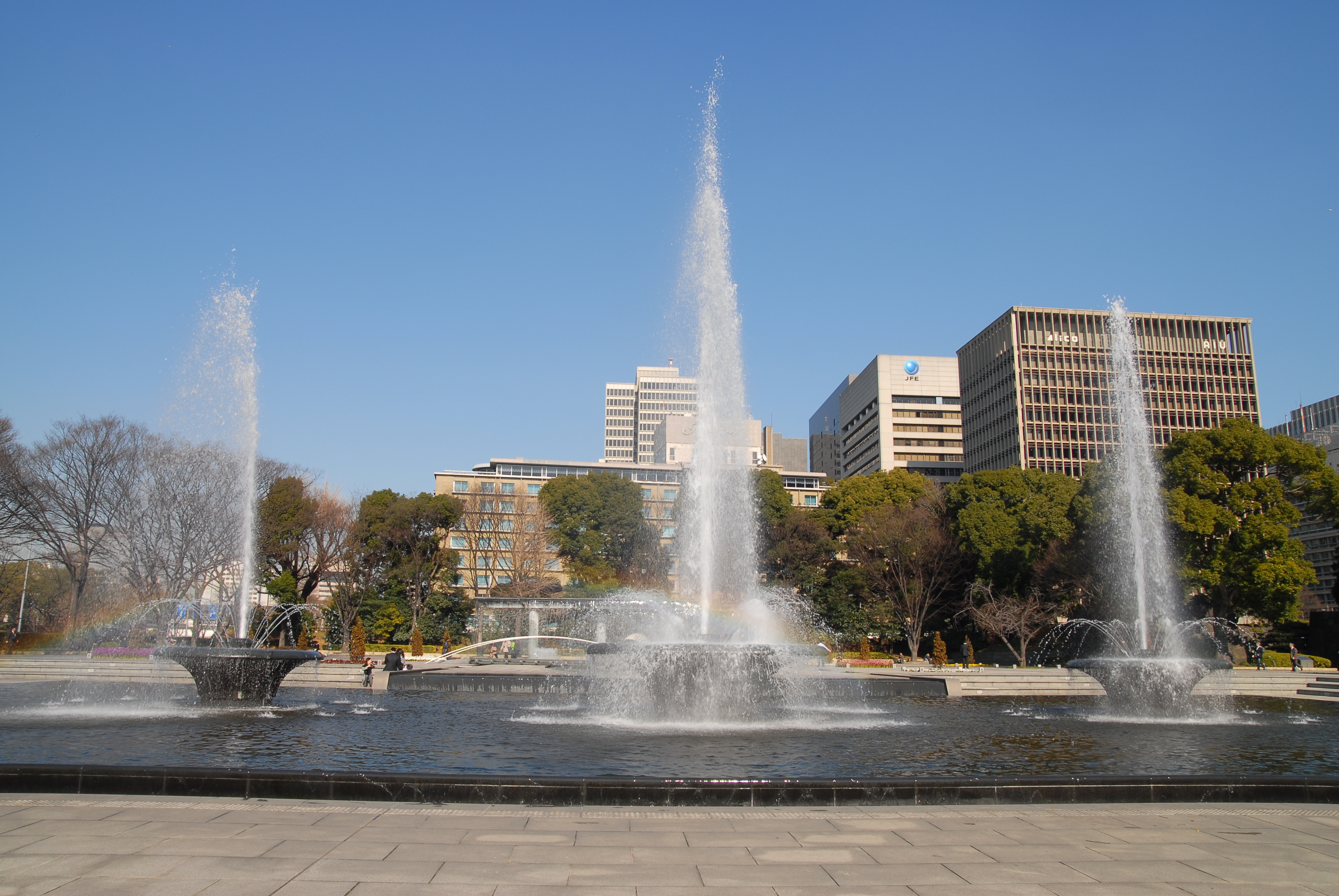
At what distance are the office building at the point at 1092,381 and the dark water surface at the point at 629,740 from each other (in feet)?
256

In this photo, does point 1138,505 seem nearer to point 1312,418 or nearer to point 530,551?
point 530,551

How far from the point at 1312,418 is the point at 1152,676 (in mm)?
142491

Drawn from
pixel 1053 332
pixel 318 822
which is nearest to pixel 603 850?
pixel 318 822

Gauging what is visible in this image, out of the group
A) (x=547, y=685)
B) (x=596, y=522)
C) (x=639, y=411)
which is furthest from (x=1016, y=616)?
(x=639, y=411)

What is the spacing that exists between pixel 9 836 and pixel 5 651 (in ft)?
124

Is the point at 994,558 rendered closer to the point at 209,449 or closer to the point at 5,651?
the point at 209,449

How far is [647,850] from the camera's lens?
20.4ft

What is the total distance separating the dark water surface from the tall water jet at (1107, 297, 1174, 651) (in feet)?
25.3

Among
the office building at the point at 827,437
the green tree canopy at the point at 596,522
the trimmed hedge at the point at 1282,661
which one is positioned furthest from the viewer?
the office building at the point at 827,437

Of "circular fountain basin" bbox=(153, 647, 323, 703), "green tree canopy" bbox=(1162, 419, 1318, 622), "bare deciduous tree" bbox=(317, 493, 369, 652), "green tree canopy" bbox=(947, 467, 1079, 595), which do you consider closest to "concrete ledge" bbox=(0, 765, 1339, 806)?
"circular fountain basin" bbox=(153, 647, 323, 703)

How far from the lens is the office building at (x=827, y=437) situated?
464 ft

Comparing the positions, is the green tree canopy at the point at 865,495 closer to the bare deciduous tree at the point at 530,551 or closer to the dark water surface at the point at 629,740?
the bare deciduous tree at the point at 530,551

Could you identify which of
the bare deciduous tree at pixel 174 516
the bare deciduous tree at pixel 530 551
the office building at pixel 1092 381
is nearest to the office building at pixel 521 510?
the bare deciduous tree at pixel 530 551

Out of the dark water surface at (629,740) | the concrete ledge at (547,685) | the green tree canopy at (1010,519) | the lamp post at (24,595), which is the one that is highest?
the green tree canopy at (1010,519)
